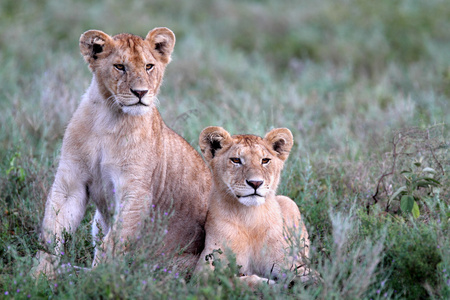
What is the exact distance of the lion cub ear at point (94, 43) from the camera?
433cm

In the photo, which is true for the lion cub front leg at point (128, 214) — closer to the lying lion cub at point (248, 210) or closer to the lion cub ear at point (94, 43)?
the lying lion cub at point (248, 210)

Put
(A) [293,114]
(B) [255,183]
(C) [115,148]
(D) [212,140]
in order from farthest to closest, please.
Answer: (A) [293,114], (D) [212,140], (C) [115,148], (B) [255,183]

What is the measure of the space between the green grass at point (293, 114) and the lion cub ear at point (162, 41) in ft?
4.89

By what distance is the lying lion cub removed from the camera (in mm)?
4043

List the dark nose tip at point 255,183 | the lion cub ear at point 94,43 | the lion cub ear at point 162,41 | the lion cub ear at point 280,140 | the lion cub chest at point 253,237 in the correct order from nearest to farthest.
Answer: the dark nose tip at point 255,183 → the lion cub chest at point 253,237 → the lion cub ear at point 94,43 → the lion cub ear at point 280,140 → the lion cub ear at point 162,41

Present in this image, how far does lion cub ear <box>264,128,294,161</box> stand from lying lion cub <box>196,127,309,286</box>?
0.06 m

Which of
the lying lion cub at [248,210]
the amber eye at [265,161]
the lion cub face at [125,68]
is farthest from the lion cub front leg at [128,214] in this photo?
the amber eye at [265,161]

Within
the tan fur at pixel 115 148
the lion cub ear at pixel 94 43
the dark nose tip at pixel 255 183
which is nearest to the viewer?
the dark nose tip at pixel 255 183

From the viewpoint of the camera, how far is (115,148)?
433cm

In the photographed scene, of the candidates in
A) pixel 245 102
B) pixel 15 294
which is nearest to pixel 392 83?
pixel 245 102

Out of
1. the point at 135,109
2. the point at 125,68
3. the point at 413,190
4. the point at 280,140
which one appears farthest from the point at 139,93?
the point at 413,190

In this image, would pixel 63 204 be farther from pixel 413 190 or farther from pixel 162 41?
pixel 413 190

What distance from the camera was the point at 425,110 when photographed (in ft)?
25.7

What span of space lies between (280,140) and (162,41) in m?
1.18
